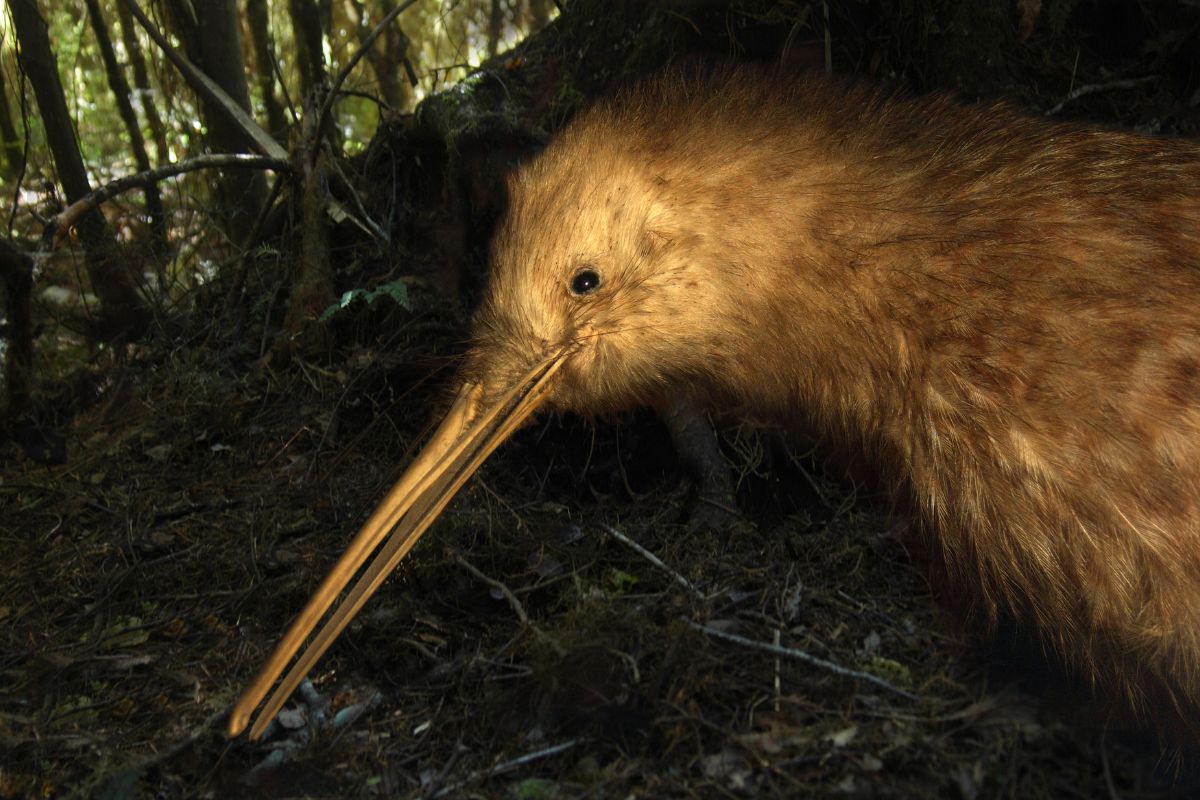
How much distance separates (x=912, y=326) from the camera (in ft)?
6.10

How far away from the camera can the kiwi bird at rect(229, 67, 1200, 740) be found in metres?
1.69

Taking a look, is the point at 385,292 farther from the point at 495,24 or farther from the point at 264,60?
the point at 495,24

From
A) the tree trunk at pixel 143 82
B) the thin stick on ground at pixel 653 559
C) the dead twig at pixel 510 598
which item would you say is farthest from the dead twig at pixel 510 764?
the tree trunk at pixel 143 82

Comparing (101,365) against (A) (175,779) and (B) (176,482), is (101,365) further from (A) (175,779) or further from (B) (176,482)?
(A) (175,779)

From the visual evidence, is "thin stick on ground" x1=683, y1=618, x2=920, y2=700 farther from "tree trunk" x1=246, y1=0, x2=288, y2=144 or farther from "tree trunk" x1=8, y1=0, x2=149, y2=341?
"tree trunk" x1=246, y1=0, x2=288, y2=144

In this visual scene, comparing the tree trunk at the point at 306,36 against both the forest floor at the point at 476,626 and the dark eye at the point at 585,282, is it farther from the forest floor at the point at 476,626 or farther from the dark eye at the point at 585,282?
the dark eye at the point at 585,282

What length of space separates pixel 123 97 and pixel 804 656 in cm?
324

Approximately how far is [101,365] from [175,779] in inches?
79.1

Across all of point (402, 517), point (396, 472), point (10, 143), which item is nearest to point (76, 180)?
point (10, 143)

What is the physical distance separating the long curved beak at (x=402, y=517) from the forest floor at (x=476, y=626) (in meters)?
0.18

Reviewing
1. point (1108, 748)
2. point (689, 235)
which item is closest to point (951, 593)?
point (1108, 748)

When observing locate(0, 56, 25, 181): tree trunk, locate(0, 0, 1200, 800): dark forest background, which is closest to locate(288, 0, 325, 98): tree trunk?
locate(0, 0, 1200, 800): dark forest background

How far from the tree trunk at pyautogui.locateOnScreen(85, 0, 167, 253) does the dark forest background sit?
0.5 inches

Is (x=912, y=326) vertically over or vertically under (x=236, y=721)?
over
